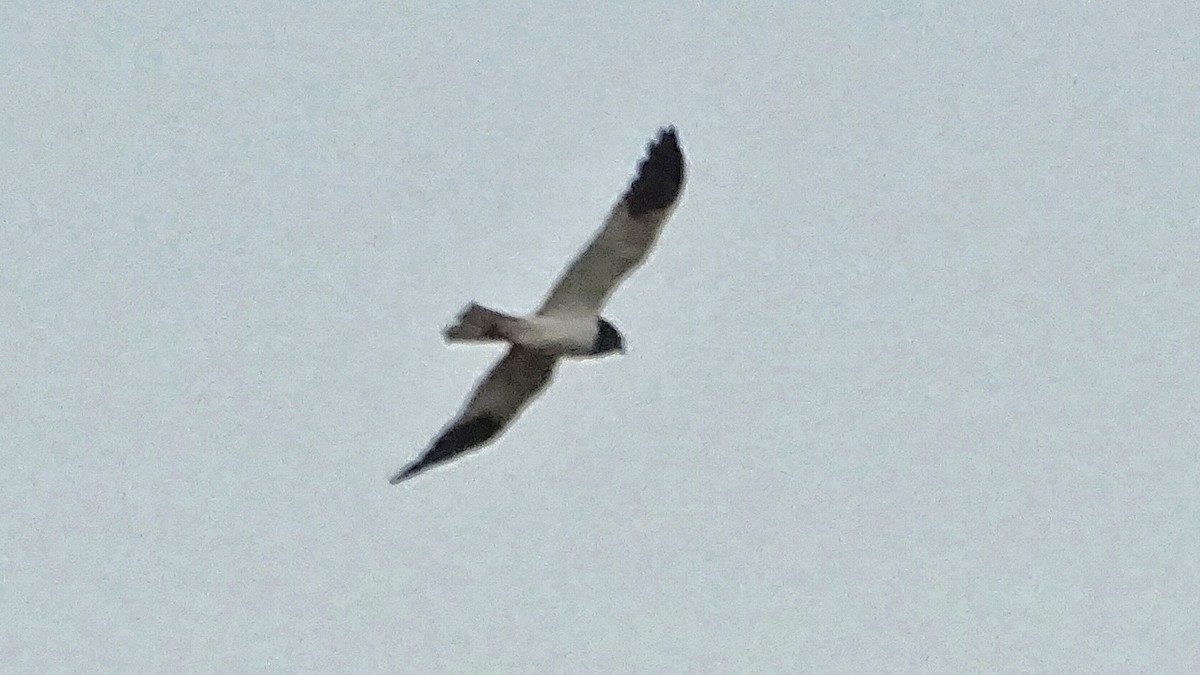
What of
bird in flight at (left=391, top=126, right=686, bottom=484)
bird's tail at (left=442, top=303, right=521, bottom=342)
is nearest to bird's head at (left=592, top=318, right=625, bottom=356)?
bird in flight at (left=391, top=126, right=686, bottom=484)

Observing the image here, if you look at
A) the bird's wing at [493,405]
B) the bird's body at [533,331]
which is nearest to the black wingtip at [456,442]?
the bird's wing at [493,405]

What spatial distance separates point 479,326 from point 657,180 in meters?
1.92

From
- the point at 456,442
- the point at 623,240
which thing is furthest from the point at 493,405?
the point at 623,240

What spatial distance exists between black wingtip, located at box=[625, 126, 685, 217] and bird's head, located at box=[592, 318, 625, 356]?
0.96 metres

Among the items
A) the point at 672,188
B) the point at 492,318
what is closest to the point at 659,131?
the point at 672,188

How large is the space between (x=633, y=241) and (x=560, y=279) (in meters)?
0.63

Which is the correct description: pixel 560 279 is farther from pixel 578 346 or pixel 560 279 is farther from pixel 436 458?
pixel 436 458

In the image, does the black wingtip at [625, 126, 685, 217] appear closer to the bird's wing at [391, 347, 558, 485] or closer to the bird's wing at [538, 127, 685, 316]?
the bird's wing at [538, 127, 685, 316]

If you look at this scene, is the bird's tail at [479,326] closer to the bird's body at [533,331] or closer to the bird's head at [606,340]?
the bird's body at [533,331]

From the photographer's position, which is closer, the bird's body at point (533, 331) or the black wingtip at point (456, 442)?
the bird's body at point (533, 331)

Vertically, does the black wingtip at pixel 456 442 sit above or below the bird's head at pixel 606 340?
below

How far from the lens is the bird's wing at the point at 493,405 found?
2425cm

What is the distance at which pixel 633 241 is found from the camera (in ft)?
77.4

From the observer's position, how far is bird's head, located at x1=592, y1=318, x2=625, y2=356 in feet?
78.4
